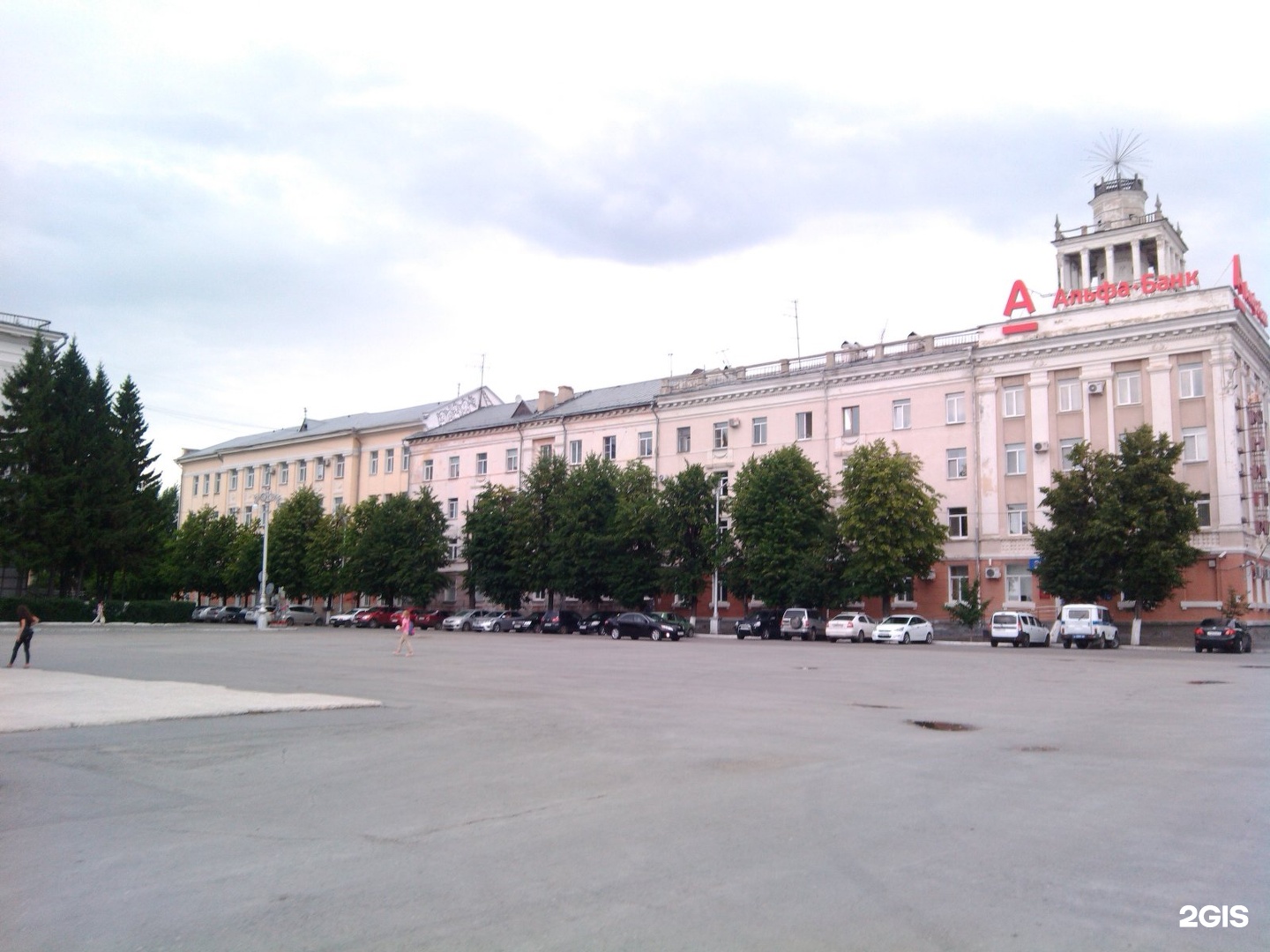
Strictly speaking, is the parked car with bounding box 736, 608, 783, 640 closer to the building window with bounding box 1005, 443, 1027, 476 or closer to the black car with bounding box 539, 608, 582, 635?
the black car with bounding box 539, 608, 582, 635

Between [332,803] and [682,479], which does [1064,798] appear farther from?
[682,479]

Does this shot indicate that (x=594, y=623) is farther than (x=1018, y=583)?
Yes

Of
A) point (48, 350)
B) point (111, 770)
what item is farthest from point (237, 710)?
point (48, 350)

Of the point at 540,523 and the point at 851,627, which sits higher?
the point at 540,523

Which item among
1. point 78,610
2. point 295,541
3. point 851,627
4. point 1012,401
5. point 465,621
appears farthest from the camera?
point 295,541

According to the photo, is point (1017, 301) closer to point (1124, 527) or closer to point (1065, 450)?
point (1065, 450)

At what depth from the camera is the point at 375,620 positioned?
68938mm

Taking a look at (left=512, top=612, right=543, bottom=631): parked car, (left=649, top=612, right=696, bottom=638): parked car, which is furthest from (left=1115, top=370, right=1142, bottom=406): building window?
(left=512, top=612, right=543, bottom=631): parked car

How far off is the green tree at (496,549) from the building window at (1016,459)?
99.4ft

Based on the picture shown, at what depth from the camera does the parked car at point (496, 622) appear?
6162 centimetres

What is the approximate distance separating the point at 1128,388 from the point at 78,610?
201ft

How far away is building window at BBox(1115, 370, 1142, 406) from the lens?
48031 mm

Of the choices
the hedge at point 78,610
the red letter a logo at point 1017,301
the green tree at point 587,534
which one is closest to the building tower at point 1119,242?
the red letter a logo at point 1017,301

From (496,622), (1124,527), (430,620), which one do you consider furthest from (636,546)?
(1124,527)
